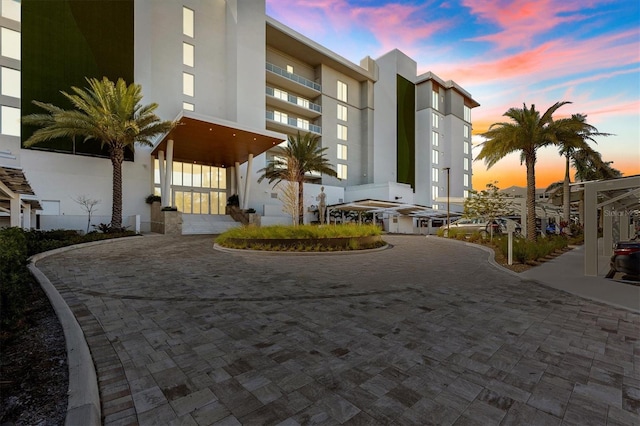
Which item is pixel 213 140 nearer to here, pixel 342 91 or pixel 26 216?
pixel 26 216

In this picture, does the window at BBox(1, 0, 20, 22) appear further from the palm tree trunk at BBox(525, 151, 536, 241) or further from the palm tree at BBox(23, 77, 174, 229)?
the palm tree trunk at BBox(525, 151, 536, 241)

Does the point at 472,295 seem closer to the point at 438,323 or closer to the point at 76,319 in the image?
the point at 438,323

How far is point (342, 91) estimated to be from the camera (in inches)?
1658

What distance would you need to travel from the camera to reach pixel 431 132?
48.4 meters

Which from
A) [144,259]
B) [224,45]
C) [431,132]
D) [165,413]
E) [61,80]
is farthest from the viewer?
[431,132]

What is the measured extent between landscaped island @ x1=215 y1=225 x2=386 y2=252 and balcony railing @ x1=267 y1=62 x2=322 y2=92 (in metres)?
26.0

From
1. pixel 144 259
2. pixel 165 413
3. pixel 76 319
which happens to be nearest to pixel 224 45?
pixel 144 259

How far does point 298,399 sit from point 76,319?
13.2 feet

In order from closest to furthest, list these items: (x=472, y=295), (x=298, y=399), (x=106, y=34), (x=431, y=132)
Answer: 1. (x=298, y=399)
2. (x=472, y=295)
3. (x=106, y=34)
4. (x=431, y=132)

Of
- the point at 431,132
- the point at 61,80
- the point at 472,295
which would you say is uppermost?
the point at 431,132

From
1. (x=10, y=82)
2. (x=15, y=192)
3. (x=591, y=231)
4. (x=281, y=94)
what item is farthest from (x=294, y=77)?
(x=591, y=231)

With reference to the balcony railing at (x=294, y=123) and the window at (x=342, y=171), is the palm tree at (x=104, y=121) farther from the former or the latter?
the window at (x=342, y=171)

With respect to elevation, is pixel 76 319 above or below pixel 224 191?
below

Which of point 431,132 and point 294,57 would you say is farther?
point 431,132
